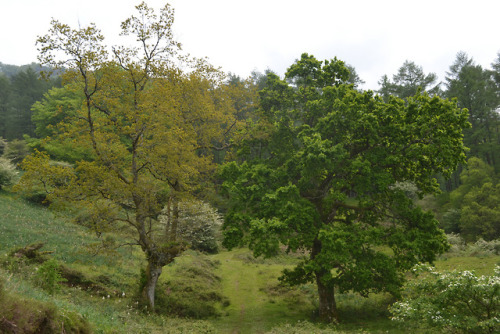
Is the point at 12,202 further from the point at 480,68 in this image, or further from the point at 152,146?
the point at 480,68

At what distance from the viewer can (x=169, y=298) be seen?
17.7 meters

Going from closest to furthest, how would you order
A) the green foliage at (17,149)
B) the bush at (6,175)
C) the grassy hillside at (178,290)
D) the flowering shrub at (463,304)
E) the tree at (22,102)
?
the flowering shrub at (463,304) → the grassy hillside at (178,290) → the bush at (6,175) → the green foliage at (17,149) → the tree at (22,102)

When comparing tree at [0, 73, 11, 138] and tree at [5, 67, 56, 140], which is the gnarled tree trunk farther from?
tree at [0, 73, 11, 138]

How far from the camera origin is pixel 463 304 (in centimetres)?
1085

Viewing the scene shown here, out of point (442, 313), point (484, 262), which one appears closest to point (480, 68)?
point (484, 262)

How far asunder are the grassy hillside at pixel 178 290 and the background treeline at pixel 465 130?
439 inches

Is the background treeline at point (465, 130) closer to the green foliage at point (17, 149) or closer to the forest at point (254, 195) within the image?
the green foliage at point (17, 149)

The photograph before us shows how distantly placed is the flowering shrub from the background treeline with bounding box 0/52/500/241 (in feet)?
54.1

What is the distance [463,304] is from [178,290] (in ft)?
47.6

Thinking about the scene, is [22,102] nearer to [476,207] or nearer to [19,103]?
[19,103]

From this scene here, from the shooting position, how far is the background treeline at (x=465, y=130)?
33.5m

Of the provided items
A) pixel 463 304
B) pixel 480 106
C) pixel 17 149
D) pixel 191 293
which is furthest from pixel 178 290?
pixel 480 106

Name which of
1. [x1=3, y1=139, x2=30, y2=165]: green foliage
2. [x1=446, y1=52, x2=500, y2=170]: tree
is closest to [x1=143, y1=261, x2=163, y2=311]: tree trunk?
[x1=3, y1=139, x2=30, y2=165]: green foliage

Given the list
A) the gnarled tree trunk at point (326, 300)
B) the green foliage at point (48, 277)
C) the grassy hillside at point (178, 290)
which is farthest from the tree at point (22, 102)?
the gnarled tree trunk at point (326, 300)
